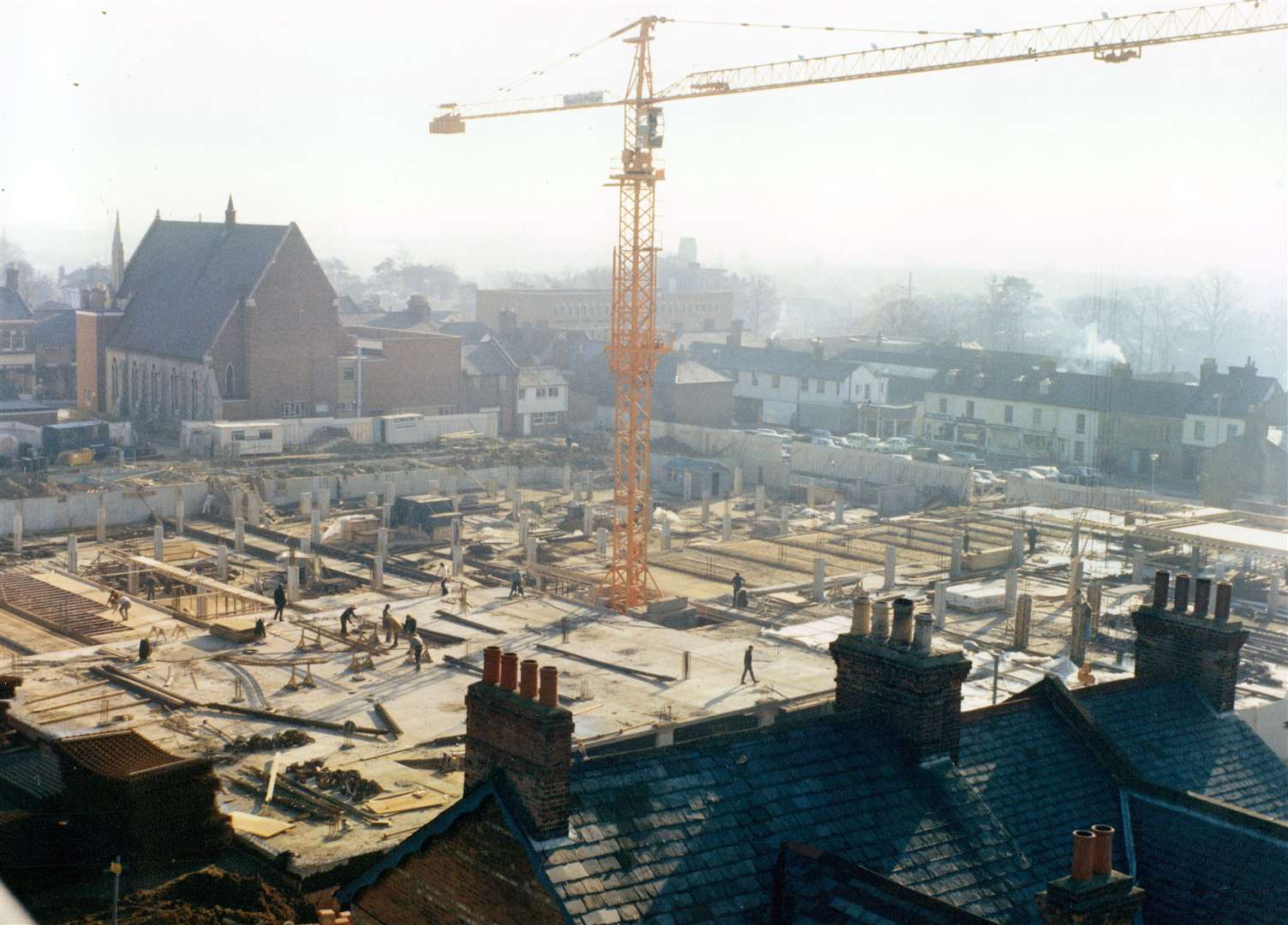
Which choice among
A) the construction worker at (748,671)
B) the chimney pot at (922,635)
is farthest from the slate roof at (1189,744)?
the construction worker at (748,671)

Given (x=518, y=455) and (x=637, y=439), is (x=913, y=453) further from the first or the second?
(x=637, y=439)

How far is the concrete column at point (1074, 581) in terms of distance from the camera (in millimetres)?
40250

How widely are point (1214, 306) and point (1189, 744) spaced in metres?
124

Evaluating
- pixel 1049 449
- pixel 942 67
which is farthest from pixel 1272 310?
pixel 942 67

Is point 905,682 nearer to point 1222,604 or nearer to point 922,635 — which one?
point 922,635

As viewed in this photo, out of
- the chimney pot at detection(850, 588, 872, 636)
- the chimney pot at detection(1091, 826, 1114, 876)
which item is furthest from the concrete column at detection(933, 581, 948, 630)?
the chimney pot at detection(1091, 826, 1114, 876)

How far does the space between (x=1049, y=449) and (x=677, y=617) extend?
118ft

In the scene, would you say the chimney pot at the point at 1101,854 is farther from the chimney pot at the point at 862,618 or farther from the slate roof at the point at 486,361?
the slate roof at the point at 486,361

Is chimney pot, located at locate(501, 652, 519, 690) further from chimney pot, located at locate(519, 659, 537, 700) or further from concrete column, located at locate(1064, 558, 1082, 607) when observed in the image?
concrete column, located at locate(1064, 558, 1082, 607)

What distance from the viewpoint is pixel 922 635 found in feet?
41.0

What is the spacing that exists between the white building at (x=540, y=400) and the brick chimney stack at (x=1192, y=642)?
58.4 metres

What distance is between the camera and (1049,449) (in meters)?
69.8

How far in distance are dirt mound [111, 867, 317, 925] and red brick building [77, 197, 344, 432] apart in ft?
158

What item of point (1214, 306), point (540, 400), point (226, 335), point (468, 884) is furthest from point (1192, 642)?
point (1214, 306)
